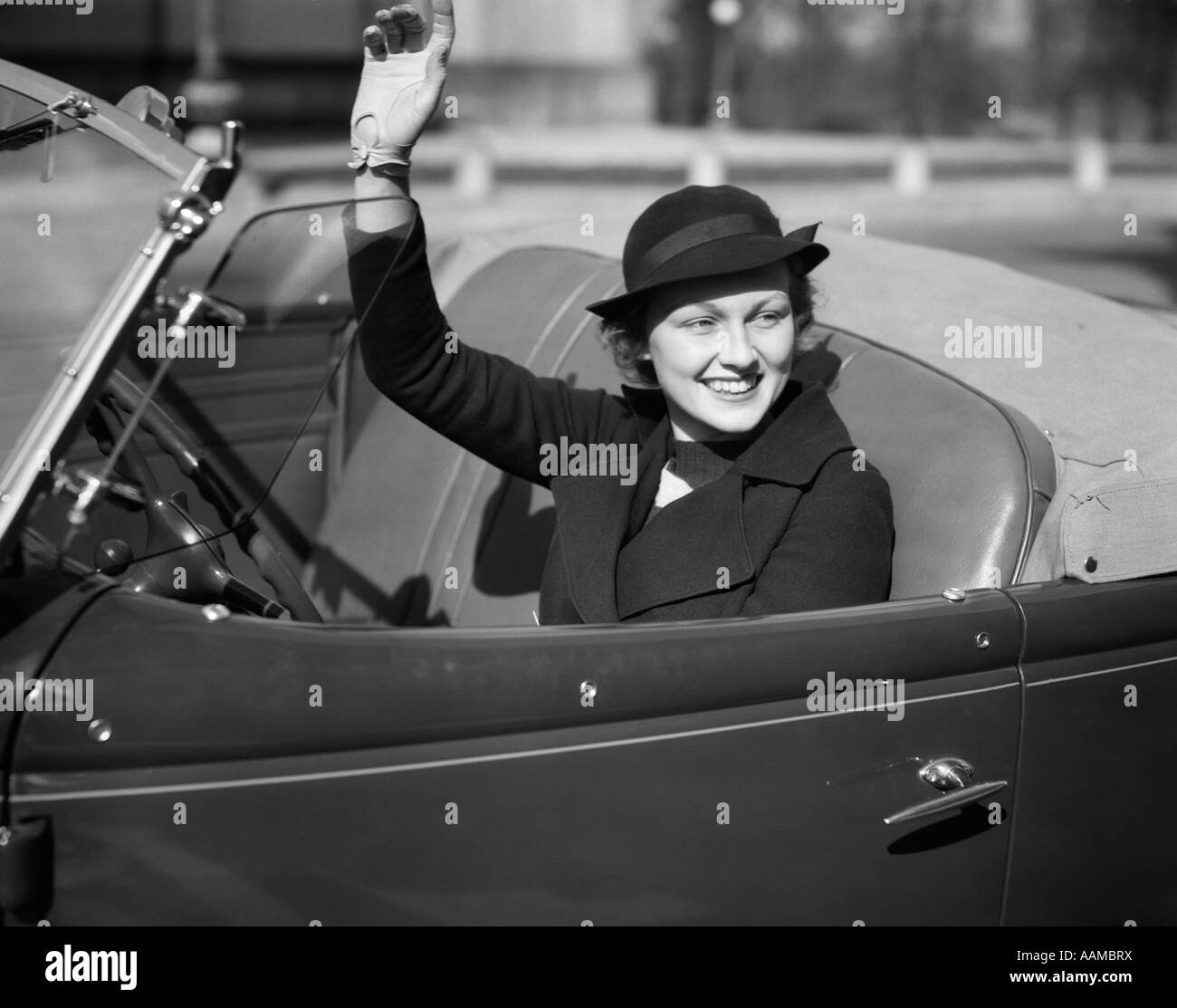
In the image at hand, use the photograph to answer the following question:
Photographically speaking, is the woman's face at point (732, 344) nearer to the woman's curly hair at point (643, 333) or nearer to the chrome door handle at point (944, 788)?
the woman's curly hair at point (643, 333)

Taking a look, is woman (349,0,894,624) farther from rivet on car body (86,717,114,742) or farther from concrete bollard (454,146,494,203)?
concrete bollard (454,146,494,203)

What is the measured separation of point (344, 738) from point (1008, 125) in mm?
32507

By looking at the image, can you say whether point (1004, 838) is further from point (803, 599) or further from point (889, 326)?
point (889, 326)

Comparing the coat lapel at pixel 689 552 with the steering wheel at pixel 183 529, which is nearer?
the steering wheel at pixel 183 529

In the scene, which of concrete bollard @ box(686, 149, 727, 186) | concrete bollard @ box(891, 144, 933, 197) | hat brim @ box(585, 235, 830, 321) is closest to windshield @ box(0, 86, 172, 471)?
hat brim @ box(585, 235, 830, 321)

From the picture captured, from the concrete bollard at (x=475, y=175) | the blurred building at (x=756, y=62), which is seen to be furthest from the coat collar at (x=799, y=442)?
the blurred building at (x=756, y=62)

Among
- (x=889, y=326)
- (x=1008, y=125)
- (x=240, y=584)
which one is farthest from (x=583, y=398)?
(x=1008, y=125)

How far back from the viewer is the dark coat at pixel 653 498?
1.85 meters

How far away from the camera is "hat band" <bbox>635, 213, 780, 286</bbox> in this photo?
77.4 inches

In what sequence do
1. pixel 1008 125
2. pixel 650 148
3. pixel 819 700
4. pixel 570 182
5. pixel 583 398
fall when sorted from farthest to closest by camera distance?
pixel 1008 125, pixel 650 148, pixel 570 182, pixel 583 398, pixel 819 700

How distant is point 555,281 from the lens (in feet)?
9.04

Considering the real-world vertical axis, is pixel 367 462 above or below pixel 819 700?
above

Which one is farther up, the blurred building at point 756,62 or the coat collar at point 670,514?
the blurred building at point 756,62

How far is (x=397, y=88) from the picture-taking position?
184 centimetres
